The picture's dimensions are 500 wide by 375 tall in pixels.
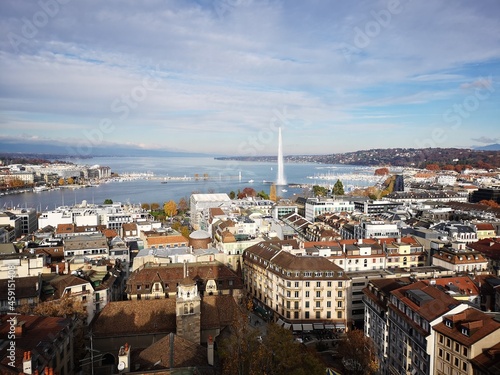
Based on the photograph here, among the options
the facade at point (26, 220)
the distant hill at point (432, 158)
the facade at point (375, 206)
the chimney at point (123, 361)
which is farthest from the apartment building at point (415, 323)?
the distant hill at point (432, 158)

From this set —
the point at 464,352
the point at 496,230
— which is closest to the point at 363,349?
the point at 464,352

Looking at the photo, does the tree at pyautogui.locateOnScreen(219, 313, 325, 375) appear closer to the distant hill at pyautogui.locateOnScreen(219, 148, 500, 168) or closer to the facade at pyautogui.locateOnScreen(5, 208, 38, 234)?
the facade at pyautogui.locateOnScreen(5, 208, 38, 234)

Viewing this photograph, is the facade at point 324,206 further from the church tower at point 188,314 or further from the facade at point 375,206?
the church tower at point 188,314

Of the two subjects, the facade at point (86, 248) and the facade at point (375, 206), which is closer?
the facade at point (86, 248)

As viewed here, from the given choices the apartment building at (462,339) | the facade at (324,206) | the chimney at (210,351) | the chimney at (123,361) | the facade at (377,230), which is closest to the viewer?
the chimney at (123,361)

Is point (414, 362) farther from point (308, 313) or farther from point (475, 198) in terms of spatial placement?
point (475, 198)
